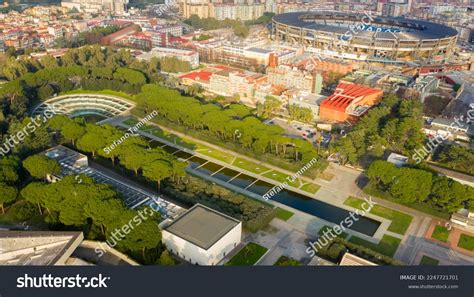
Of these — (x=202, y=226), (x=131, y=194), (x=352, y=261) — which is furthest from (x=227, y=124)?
(x=352, y=261)

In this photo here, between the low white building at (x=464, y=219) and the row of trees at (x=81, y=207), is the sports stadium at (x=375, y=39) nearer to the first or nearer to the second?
the low white building at (x=464, y=219)

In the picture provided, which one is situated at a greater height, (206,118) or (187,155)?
(206,118)

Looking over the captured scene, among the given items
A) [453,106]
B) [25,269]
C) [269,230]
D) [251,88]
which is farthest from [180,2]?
[25,269]

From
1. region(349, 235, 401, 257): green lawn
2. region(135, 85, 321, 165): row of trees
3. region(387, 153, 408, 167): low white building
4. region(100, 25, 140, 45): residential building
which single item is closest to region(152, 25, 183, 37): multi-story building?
region(100, 25, 140, 45): residential building

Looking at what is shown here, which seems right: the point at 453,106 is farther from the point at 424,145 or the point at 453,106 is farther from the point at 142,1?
the point at 142,1

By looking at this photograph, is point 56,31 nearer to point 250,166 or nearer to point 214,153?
point 214,153

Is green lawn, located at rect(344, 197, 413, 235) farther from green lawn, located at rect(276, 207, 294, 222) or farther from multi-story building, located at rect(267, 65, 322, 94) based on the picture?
multi-story building, located at rect(267, 65, 322, 94)

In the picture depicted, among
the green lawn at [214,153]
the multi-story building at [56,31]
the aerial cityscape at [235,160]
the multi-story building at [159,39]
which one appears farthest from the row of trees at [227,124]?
the multi-story building at [56,31]
